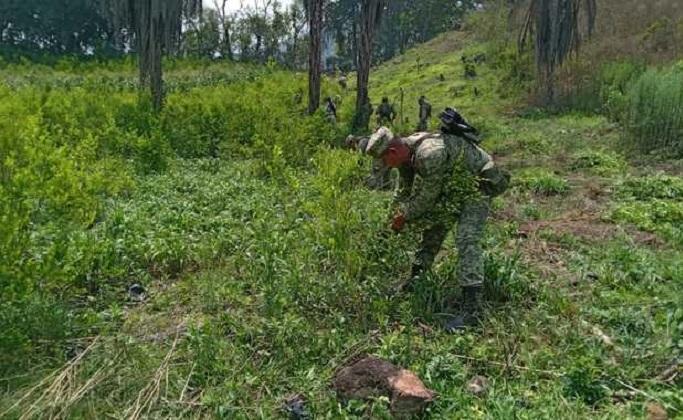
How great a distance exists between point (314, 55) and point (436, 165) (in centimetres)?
931

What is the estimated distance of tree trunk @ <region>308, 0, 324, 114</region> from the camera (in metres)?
12.1

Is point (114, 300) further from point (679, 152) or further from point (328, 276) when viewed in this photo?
point (679, 152)

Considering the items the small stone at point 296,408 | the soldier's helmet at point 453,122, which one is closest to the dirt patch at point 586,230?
the soldier's helmet at point 453,122

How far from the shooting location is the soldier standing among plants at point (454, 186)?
3.79m

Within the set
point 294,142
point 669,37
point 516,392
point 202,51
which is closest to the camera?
point 516,392

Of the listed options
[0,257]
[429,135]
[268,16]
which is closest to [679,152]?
[429,135]

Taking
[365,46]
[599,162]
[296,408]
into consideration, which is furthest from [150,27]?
[296,408]

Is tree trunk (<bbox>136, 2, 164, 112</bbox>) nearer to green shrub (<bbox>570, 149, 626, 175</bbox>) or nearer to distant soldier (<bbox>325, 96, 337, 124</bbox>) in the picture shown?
distant soldier (<bbox>325, 96, 337, 124</bbox>)

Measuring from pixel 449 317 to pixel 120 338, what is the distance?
198cm

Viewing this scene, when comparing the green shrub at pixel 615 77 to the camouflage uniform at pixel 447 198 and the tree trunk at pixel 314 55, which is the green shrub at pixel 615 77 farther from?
the camouflage uniform at pixel 447 198

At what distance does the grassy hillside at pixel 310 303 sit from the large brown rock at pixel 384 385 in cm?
7

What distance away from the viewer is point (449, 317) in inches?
148

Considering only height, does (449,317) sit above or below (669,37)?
below

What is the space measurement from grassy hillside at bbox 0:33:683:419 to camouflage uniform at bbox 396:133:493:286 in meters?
0.30
